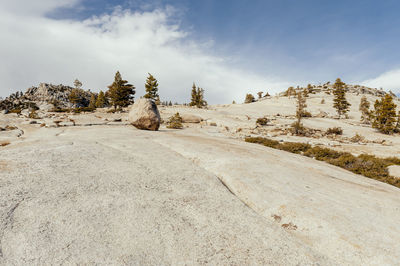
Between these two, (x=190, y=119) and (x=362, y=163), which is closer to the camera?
(x=362, y=163)

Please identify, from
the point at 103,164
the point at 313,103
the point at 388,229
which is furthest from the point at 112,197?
the point at 313,103

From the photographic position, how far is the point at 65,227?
139 inches

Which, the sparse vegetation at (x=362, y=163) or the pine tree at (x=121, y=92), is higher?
the pine tree at (x=121, y=92)

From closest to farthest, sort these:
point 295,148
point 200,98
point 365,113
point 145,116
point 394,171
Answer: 1. point 394,171
2. point 295,148
3. point 145,116
4. point 365,113
5. point 200,98

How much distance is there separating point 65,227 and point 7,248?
0.76 metres

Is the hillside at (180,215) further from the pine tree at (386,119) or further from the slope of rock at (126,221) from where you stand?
the pine tree at (386,119)

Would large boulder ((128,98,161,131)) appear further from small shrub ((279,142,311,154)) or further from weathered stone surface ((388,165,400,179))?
weathered stone surface ((388,165,400,179))

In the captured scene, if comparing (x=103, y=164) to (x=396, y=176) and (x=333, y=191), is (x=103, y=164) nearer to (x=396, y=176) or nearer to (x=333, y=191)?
A: (x=333, y=191)

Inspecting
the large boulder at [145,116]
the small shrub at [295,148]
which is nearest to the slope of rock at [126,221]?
the small shrub at [295,148]

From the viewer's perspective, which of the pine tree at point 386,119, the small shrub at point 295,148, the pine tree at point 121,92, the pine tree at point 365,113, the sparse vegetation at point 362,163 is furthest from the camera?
the pine tree at point 121,92

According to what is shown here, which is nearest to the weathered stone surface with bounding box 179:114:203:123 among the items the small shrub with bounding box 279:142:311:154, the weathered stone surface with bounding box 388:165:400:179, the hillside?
the small shrub with bounding box 279:142:311:154

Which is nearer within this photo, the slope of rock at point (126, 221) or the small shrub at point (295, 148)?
the slope of rock at point (126, 221)

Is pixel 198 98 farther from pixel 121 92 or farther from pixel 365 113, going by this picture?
pixel 365 113

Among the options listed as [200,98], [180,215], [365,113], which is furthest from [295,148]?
[200,98]
